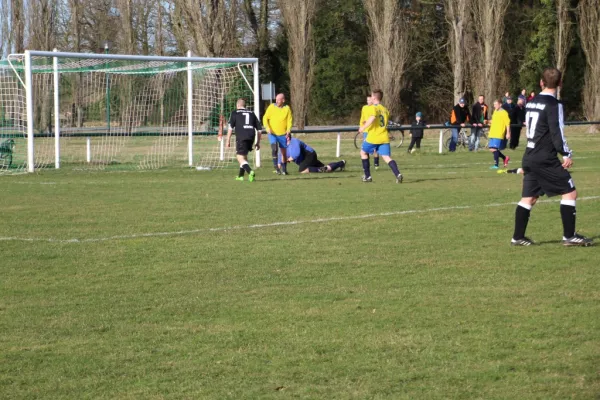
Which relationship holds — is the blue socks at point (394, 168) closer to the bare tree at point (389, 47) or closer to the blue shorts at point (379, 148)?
the blue shorts at point (379, 148)

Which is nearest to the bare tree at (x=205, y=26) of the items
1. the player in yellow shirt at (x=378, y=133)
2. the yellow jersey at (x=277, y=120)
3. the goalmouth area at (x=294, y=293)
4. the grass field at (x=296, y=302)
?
the yellow jersey at (x=277, y=120)

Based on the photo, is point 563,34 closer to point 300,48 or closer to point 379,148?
point 300,48

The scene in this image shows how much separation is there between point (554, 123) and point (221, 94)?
18.0 metres

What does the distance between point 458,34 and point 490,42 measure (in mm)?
1778

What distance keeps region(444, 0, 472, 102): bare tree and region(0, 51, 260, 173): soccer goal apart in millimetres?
20118

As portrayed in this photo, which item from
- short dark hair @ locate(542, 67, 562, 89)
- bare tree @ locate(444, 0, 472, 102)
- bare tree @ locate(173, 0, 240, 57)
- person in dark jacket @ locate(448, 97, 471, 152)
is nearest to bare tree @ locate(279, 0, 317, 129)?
bare tree @ locate(444, 0, 472, 102)

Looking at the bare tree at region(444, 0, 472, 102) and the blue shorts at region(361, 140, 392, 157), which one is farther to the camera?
the bare tree at region(444, 0, 472, 102)

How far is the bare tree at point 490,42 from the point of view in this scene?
44.8 meters

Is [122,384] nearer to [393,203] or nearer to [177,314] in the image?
[177,314]

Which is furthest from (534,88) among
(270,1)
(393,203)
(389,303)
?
(389,303)

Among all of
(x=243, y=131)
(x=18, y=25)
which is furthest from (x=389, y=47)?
(x=243, y=131)

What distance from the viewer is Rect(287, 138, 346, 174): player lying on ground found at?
22.4 metres

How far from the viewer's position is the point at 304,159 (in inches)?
885

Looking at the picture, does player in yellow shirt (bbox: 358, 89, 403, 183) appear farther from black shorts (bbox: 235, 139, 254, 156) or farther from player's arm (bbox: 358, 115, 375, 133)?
black shorts (bbox: 235, 139, 254, 156)
